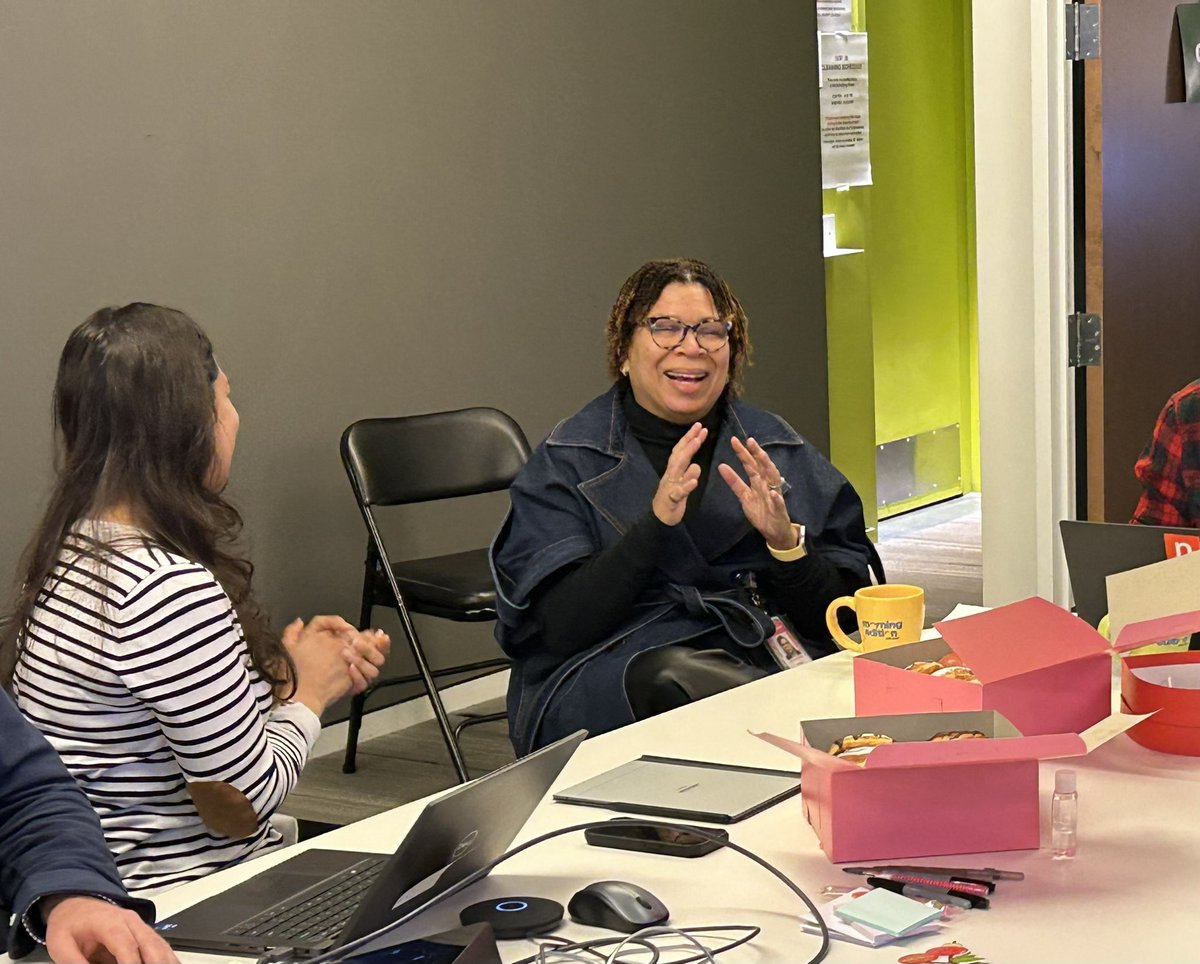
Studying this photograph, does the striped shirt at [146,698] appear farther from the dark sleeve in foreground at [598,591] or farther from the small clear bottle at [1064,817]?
the small clear bottle at [1064,817]

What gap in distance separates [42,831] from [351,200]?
3.00m

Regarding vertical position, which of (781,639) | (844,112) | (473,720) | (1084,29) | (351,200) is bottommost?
(473,720)

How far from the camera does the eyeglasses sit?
2729 millimetres

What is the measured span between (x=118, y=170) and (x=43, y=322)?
1.38 ft

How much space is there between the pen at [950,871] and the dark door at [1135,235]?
98.2 inches

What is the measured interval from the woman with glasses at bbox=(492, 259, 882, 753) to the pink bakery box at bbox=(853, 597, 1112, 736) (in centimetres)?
66

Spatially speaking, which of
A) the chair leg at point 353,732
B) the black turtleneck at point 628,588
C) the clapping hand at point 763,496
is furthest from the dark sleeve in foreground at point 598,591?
the chair leg at point 353,732

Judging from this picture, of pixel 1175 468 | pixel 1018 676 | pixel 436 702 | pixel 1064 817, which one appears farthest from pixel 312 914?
pixel 436 702

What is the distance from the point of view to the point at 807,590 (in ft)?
8.45

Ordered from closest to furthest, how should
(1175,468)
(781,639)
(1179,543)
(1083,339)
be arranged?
(1179,543)
(781,639)
(1175,468)
(1083,339)

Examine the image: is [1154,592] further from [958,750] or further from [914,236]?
[914,236]

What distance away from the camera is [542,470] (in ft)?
8.87

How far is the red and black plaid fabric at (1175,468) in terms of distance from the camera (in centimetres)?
270

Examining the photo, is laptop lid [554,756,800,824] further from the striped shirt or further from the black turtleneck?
the black turtleneck
